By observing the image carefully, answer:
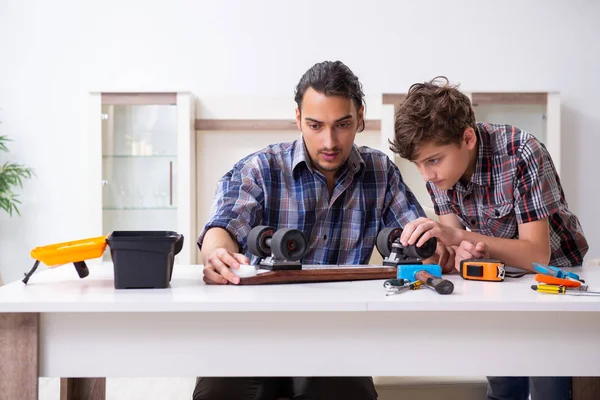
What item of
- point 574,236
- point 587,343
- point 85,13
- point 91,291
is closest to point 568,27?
point 574,236

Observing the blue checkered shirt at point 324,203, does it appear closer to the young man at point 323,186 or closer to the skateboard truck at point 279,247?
the young man at point 323,186

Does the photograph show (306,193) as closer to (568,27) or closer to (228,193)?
(228,193)

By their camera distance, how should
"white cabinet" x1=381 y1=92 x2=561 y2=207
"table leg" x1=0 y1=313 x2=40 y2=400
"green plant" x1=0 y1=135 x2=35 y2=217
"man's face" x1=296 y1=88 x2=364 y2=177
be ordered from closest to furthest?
"table leg" x1=0 y1=313 x2=40 y2=400, "man's face" x1=296 y1=88 x2=364 y2=177, "white cabinet" x1=381 y1=92 x2=561 y2=207, "green plant" x1=0 y1=135 x2=35 y2=217

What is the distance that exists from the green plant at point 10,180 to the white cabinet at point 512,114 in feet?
7.64

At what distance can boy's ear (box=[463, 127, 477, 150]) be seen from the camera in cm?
176

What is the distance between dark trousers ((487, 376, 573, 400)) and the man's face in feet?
2.84

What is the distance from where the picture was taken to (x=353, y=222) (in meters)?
2.03

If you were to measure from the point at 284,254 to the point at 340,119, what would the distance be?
0.64 meters

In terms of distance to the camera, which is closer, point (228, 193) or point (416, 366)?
point (416, 366)

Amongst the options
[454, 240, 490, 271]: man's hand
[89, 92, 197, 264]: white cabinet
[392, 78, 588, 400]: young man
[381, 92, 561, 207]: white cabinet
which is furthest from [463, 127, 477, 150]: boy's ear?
[89, 92, 197, 264]: white cabinet

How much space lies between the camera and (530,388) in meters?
2.09

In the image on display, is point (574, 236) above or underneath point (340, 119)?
underneath

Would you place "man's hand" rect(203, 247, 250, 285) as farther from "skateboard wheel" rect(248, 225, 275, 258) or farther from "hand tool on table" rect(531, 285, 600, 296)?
"hand tool on table" rect(531, 285, 600, 296)

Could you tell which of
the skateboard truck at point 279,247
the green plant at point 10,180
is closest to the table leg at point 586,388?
the skateboard truck at point 279,247
